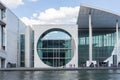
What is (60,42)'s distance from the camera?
66062 millimetres

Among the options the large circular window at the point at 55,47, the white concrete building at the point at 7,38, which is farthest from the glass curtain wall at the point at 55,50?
the white concrete building at the point at 7,38

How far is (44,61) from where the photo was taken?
65.0 m

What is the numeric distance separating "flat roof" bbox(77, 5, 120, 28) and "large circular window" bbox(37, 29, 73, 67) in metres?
4.85

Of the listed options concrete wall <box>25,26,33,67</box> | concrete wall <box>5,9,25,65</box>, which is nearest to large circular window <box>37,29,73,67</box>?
concrete wall <box>25,26,33,67</box>

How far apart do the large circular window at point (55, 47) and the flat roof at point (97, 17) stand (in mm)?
4846

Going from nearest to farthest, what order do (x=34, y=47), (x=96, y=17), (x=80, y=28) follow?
1. (x=96, y=17)
2. (x=34, y=47)
3. (x=80, y=28)

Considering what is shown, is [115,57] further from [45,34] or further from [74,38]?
[45,34]

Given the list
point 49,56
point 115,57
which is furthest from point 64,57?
point 115,57

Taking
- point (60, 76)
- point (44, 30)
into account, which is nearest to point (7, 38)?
point (44, 30)

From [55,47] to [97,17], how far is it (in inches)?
456

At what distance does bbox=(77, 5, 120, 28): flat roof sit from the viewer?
53719 mm

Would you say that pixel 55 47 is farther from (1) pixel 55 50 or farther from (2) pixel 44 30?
(2) pixel 44 30

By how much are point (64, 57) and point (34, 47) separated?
6605mm

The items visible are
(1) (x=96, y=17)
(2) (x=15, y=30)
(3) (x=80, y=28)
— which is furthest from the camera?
(3) (x=80, y=28)
